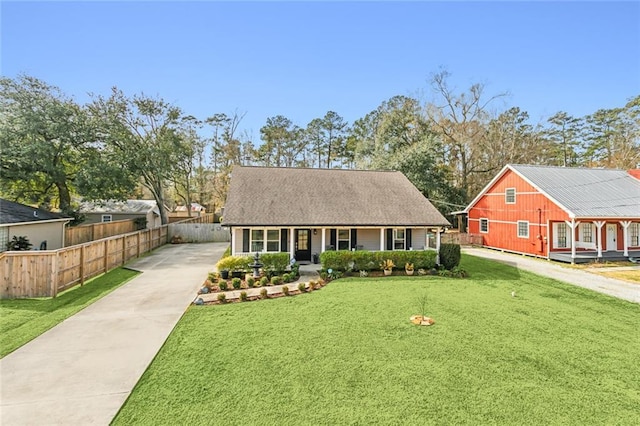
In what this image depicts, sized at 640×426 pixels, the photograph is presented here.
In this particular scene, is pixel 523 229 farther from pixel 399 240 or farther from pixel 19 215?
pixel 19 215

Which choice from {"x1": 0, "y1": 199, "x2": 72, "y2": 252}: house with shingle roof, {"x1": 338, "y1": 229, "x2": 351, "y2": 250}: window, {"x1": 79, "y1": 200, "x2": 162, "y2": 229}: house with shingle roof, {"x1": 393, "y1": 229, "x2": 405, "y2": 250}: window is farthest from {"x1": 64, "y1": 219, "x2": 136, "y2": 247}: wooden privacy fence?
{"x1": 393, "y1": 229, "x2": 405, "y2": 250}: window

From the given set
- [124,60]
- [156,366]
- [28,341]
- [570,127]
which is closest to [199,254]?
[124,60]

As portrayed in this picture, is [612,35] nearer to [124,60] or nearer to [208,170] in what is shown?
[124,60]

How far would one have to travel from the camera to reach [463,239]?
2569cm

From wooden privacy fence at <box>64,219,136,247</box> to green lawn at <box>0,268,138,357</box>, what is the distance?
7281mm

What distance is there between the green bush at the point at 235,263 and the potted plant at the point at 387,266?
5941 millimetres

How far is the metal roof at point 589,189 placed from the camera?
59.3 ft

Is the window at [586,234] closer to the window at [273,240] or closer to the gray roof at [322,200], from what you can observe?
the gray roof at [322,200]

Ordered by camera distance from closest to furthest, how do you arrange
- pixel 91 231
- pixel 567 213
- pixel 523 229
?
pixel 567 213 < pixel 91 231 < pixel 523 229

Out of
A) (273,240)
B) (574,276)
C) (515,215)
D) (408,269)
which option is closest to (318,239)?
(273,240)

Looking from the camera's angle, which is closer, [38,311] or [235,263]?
[38,311]

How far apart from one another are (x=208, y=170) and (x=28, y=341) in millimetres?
34658

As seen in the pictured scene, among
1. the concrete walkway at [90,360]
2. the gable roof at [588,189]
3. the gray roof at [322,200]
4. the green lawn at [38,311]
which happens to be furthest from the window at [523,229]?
the green lawn at [38,311]

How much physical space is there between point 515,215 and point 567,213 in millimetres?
3863
